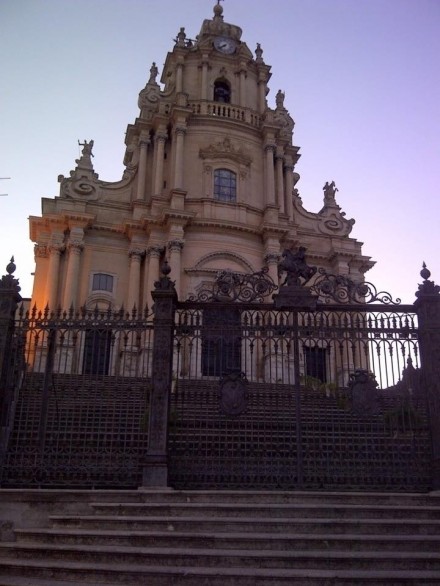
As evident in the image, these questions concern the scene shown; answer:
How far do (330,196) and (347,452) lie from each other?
23314 millimetres

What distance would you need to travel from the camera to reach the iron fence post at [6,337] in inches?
377

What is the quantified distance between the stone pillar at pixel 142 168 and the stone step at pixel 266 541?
22.1 meters

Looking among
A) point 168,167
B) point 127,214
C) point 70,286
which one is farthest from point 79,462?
point 168,167

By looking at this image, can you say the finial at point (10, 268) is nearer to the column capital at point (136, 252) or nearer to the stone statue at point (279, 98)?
the column capital at point (136, 252)

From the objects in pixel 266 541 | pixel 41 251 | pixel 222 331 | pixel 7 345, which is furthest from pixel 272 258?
pixel 266 541

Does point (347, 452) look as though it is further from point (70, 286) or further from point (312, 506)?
point (70, 286)

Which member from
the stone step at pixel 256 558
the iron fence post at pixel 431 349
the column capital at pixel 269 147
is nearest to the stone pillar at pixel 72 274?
the column capital at pixel 269 147

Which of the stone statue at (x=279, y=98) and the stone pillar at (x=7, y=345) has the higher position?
the stone statue at (x=279, y=98)

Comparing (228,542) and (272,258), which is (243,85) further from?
(228,542)

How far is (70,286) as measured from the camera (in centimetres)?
2511

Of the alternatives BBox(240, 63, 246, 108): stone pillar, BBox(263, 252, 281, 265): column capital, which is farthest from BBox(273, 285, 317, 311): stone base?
BBox(240, 63, 246, 108): stone pillar

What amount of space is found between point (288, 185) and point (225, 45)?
9062 millimetres

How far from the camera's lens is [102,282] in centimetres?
2625

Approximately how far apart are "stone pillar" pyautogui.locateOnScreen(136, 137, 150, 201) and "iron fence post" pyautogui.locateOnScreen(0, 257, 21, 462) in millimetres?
18099
